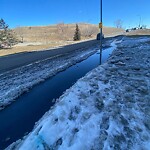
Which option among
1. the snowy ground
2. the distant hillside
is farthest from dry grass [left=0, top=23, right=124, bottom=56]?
the snowy ground

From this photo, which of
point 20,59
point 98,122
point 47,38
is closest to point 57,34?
point 47,38

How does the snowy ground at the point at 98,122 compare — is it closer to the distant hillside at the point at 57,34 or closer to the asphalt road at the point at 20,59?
the asphalt road at the point at 20,59

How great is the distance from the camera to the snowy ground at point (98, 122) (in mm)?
3645

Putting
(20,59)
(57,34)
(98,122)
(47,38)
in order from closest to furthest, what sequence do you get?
(98,122), (20,59), (47,38), (57,34)

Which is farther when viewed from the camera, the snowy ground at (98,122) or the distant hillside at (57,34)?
the distant hillside at (57,34)

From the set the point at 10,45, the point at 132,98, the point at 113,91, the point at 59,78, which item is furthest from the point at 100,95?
the point at 10,45

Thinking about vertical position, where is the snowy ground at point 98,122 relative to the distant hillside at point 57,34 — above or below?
above

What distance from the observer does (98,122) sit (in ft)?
14.1

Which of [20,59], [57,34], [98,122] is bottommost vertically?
[57,34]

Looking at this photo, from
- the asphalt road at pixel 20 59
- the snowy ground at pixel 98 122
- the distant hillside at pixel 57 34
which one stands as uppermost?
the snowy ground at pixel 98 122

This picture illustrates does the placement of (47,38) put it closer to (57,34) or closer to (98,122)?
(57,34)

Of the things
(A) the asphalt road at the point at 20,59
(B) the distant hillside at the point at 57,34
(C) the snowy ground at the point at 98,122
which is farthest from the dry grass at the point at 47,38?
(C) the snowy ground at the point at 98,122

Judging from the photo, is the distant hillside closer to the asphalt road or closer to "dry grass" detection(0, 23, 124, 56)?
"dry grass" detection(0, 23, 124, 56)

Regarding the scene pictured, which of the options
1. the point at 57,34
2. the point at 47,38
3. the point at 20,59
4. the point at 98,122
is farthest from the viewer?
the point at 57,34
